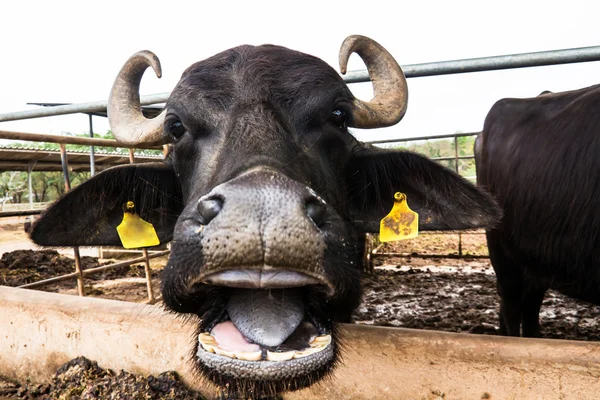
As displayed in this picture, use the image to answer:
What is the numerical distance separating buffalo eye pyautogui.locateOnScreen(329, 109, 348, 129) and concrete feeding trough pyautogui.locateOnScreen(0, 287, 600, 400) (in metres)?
0.94

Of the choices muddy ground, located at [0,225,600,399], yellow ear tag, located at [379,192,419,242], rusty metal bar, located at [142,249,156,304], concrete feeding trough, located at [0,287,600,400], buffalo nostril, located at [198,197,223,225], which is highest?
buffalo nostril, located at [198,197,223,225]

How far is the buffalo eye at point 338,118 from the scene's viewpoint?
183 centimetres

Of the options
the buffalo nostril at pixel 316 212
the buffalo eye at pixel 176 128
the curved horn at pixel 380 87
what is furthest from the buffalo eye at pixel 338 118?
the buffalo nostril at pixel 316 212

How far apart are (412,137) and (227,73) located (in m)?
5.91

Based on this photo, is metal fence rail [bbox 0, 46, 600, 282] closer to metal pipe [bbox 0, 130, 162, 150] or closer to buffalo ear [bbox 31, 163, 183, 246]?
metal pipe [bbox 0, 130, 162, 150]

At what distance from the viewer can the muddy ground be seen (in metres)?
2.04

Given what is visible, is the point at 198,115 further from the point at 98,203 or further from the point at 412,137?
the point at 412,137

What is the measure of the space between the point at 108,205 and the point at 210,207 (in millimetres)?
1282

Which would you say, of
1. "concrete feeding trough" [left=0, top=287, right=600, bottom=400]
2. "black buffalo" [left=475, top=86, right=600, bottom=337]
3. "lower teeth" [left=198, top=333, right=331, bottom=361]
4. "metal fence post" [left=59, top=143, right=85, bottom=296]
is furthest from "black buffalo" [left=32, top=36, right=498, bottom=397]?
"metal fence post" [left=59, top=143, right=85, bottom=296]

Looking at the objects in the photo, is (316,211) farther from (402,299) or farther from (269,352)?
(402,299)

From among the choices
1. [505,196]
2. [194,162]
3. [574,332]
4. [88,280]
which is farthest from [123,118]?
[88,280]

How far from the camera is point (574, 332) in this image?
12.1ft

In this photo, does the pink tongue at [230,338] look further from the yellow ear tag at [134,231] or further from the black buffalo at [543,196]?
the black buffalo at [543,196]

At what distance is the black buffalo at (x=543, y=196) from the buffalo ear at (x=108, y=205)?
81.2 inches
